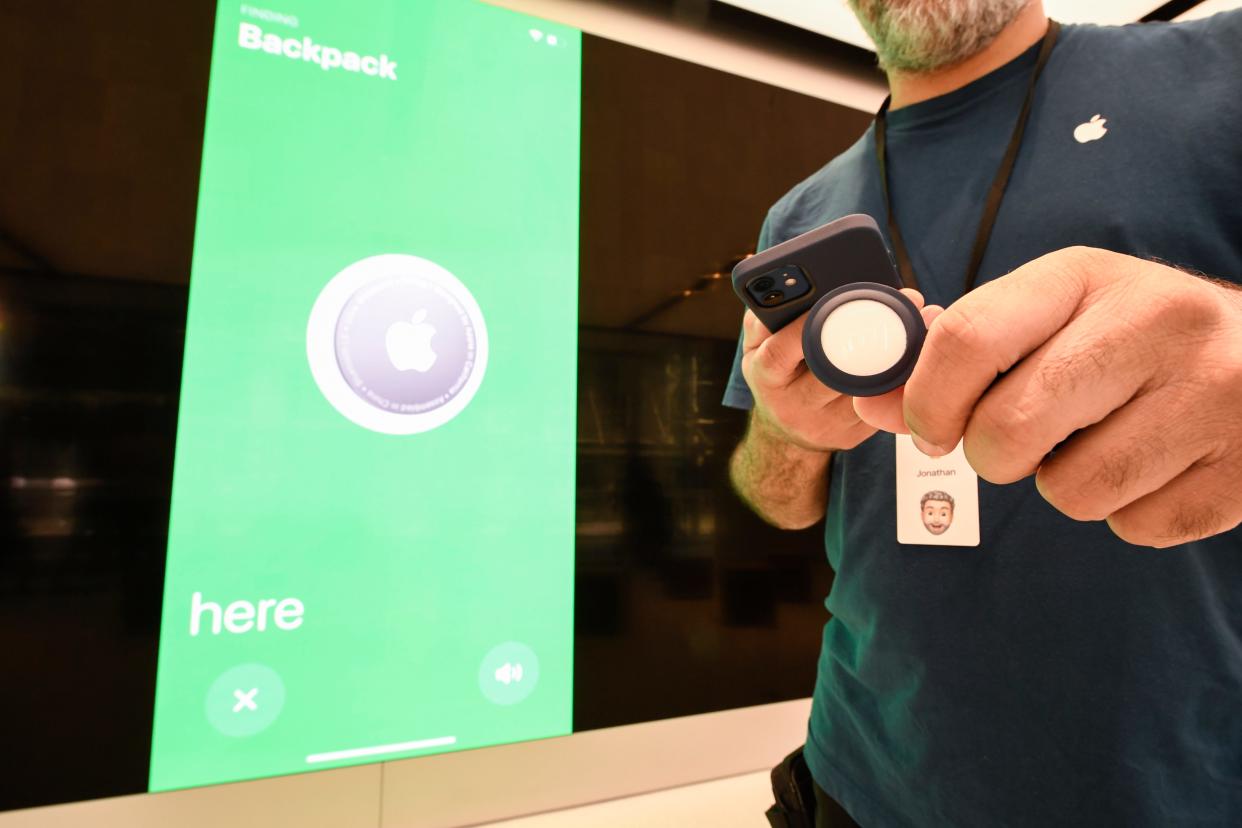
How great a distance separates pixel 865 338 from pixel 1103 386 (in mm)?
136

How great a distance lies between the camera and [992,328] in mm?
340

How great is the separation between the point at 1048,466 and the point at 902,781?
0.52m

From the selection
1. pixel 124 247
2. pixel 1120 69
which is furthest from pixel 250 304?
pixel 1120 69

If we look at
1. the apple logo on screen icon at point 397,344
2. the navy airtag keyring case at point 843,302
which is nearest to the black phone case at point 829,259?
the navy airtag keyring case at point 843,302

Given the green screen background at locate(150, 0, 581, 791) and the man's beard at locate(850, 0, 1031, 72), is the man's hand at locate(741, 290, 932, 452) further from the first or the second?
the green screen background at locate(150, 0, 581, 791)

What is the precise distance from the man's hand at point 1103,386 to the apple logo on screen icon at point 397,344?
107cm

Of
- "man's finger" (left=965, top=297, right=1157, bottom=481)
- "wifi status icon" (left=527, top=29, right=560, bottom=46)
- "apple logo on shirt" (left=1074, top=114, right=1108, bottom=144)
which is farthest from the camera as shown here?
"wifi status icon" (left=527, top=29, right=560, bottom=46)

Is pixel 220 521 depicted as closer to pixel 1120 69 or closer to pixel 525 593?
Result: pixel 525 593

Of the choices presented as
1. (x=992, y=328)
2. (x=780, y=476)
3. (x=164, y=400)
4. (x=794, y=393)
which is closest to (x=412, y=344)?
(x=164, y=400)

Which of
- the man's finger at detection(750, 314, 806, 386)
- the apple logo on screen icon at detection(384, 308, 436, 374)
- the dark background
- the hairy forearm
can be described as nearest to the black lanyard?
the hairy forearm

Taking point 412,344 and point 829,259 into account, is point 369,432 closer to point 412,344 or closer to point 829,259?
point 412,344

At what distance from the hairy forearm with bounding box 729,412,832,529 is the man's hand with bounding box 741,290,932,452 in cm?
26

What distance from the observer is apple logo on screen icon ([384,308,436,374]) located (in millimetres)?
1274

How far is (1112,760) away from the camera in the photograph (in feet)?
1.99
